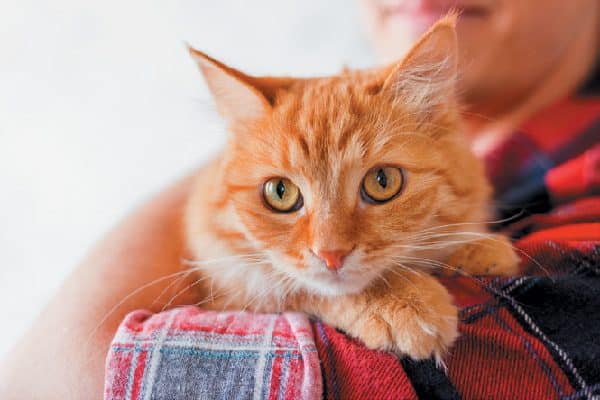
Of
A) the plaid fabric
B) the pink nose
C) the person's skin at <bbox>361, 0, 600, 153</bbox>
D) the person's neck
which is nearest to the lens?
the plaid fabric

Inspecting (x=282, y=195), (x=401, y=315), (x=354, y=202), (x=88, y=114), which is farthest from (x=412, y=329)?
(x=88, y=114)

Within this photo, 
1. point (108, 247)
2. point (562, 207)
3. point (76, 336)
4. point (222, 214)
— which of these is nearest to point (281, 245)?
point (222, 214)

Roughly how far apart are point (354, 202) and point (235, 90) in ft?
1.30

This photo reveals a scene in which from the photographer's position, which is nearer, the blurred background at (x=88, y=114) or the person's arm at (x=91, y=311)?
the person's arm at (x=91, y=311)

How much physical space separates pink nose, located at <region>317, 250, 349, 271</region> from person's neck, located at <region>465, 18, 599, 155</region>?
3.45 ft

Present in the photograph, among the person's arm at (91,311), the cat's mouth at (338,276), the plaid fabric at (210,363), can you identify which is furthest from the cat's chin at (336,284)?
the person's arm at (91,311)

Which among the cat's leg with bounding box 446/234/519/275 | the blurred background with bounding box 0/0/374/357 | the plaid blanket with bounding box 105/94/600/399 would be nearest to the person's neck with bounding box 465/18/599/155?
the blurred background with bounding box 0/0/374/357

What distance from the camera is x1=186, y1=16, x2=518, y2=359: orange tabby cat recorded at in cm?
96

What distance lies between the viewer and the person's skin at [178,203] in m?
1.00

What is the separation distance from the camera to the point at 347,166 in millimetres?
1016

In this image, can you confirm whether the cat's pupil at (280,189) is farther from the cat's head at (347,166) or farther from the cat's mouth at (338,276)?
the cat's mouth at (338,276)

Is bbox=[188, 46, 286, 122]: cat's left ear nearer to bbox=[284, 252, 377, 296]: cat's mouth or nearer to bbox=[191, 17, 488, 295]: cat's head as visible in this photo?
bbox=[191, 17, 488, 295]: cat's head

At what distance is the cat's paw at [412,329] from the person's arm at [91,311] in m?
0.50

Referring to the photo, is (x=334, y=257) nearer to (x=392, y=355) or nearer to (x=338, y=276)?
(x=338, y=276)
